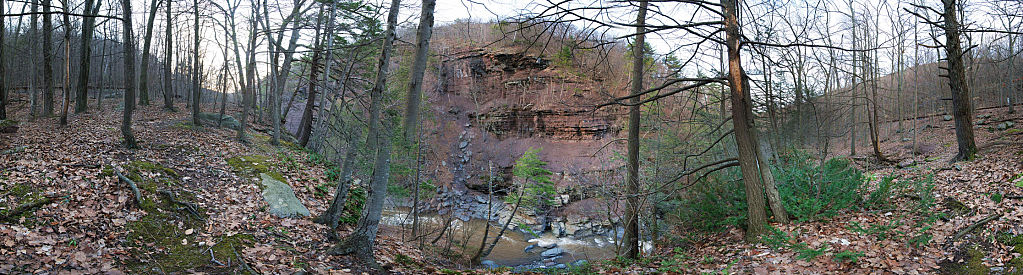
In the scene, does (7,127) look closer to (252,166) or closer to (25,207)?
(252,166)

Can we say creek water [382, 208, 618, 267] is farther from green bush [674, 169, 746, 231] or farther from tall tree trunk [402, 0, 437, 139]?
tall tree trunk [402, 0, 437, 139]

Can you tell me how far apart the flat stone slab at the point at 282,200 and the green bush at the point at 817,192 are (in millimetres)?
7635

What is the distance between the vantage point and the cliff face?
101 feet

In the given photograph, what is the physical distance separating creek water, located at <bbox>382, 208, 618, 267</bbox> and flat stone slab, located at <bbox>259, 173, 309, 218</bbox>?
17.7 ft

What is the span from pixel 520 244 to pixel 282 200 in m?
12.9

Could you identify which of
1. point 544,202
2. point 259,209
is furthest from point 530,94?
point 259,209

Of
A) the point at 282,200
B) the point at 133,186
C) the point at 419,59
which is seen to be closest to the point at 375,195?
the point at 419,59

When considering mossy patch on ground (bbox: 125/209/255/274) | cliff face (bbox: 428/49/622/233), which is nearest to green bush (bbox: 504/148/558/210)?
cliff face (bbox: 428/49/622/233)

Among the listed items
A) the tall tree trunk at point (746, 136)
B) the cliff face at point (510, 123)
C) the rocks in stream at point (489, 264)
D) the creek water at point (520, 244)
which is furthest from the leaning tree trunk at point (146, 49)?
the cliff face at point (510, 123)

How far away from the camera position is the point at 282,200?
7.69 meters

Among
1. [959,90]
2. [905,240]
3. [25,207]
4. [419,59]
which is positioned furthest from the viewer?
[959,90]

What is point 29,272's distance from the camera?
3.75 meters

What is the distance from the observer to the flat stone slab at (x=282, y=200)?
7.31 meters

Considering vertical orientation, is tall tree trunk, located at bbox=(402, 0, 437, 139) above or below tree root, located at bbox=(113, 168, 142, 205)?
above
